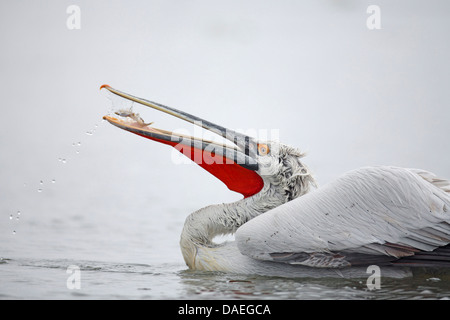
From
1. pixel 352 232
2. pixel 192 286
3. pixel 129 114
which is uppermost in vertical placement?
pixel 129 114

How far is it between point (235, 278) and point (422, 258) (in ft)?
4.34

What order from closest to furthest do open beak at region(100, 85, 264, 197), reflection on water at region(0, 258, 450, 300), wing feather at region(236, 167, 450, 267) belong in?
reflection on water at region(0, 258, 450, 300), wing feather at region(236, 167, 450, 267), open beak at region(100, 85, 264, 197)

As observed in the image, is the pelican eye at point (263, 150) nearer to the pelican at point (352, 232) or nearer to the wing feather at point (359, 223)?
the pelican at point (352, 232)

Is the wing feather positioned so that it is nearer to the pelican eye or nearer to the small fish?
the pelican eye

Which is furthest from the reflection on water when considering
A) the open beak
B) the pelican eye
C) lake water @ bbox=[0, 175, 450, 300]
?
the pelican eye

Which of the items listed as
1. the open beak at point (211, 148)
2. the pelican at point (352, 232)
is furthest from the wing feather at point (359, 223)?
the open beak at point (211, 148)

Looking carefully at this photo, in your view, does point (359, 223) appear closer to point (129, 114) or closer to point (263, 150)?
point (263, 150)

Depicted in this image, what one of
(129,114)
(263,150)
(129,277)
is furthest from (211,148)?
(129,277)

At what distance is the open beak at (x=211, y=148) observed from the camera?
5750mm

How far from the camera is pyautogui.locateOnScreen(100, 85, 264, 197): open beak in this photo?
18.9ft

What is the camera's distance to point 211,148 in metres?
5.79
